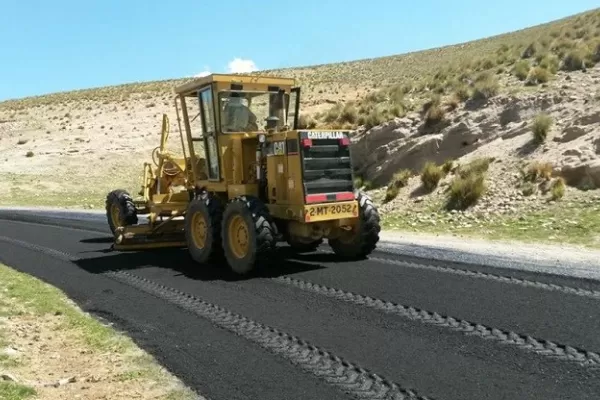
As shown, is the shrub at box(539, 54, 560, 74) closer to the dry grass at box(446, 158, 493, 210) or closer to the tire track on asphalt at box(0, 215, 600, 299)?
the dry grass at box(446, 158, 493, 210)

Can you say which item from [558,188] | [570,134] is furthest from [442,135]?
[558,188]

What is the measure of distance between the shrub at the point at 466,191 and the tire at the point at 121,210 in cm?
742

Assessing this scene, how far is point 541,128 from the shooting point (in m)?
16.3

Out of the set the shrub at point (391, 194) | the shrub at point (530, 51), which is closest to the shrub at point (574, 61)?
the shrub at point (530, 51)

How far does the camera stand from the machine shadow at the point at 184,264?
30.4ft

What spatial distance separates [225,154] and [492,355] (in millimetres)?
5953

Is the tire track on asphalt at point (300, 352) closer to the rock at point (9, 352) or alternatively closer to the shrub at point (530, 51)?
the rock at point (9, 352)

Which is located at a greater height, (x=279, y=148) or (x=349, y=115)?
(x=349, y=115)

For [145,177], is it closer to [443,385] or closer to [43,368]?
[43,368]

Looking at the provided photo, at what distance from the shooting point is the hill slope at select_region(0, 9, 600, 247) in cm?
1578

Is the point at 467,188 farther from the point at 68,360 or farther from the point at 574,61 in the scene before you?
the point at 68,360

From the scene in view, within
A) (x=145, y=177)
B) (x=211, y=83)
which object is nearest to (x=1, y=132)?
(x=145, y=177)

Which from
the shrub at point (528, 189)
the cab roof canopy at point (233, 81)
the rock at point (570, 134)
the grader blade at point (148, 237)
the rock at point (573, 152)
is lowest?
the grader blade at point (148, 237)

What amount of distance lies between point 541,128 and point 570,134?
72cm
